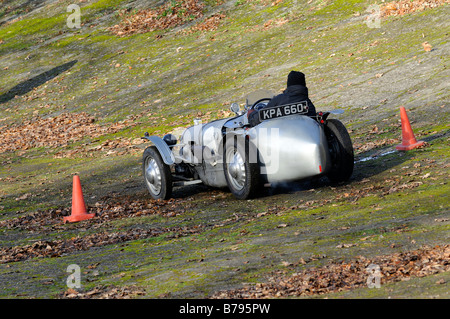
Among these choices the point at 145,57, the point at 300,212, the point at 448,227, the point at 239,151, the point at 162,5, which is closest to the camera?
the point at 448,227

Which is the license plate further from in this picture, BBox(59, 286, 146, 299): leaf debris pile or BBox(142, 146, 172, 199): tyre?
BBox(59, 286, 146, 299): leaf debris pile

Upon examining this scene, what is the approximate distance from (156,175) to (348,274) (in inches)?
254

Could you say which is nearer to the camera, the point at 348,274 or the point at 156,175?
the point at 348,274

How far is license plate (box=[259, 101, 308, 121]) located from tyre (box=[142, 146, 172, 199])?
7.54ft

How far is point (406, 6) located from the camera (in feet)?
79.4

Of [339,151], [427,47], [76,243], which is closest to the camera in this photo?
[76,243]

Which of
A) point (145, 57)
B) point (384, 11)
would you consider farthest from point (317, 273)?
point (145, 57)

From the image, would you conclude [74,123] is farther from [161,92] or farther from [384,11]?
[384,11]

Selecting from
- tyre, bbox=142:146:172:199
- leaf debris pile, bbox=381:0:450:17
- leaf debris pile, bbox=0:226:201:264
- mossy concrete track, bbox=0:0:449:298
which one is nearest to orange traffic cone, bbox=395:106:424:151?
mossy concrete track, bbox=0:0:449:298

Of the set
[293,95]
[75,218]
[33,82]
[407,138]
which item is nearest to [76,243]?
[75,218]

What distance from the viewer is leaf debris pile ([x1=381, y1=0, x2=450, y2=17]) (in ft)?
77.3

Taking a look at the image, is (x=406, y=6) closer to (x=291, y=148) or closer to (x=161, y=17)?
(x=161, y=17)
